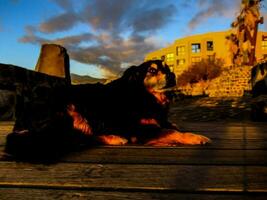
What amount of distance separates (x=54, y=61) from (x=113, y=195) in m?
8.56

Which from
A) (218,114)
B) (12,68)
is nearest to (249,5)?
(218,114)

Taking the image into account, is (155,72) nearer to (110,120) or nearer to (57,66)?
(110,120)

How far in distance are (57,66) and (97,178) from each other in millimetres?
8178

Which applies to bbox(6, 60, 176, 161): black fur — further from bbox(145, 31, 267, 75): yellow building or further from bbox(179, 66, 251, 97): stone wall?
bbox(145, 31, 267, 75): yellow building

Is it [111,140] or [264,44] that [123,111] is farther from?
[264,44]

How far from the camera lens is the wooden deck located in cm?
146

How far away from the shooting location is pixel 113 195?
144 centimetres

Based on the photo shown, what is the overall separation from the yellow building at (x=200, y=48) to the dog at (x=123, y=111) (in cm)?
5245

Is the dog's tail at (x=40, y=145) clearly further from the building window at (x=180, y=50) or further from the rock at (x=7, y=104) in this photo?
the building window at (x=180, y=50)

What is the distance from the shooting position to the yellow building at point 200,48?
55438mm

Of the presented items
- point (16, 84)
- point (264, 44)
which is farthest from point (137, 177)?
point (264, 44)

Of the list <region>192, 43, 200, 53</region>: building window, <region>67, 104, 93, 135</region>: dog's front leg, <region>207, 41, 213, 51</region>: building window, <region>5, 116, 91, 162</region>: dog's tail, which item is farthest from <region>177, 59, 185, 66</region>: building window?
<region>5, 116, 91, 162</region>: dog's tail

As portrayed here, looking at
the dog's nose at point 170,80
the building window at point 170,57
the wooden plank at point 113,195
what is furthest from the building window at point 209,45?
the wooden plank at point 113,195

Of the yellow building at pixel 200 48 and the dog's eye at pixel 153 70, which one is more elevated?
the yellow building at pixel 200 48
